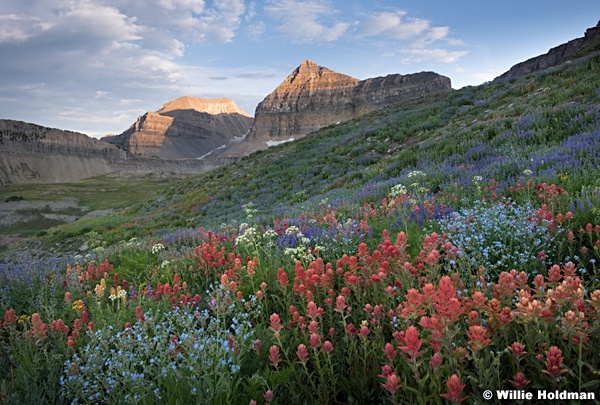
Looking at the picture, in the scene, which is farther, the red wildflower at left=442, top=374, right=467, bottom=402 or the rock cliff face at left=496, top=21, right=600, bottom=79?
the rock cliff face at left=496, top=21, right=600, bottom=79

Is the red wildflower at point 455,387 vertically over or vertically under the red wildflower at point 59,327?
Answer: over

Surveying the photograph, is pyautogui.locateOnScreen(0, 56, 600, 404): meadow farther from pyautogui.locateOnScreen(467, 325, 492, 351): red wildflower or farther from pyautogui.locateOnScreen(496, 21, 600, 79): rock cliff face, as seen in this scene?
pyautogui.locateOnScreen(496, 21, 600, 79): rock cliff face

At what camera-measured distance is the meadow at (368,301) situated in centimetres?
225

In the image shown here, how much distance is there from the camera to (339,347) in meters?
3.24

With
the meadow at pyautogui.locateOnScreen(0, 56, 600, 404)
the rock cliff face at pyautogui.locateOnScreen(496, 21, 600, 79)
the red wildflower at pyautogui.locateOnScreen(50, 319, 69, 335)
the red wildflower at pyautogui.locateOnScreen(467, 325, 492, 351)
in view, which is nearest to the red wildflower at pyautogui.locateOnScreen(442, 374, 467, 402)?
the meadow at pyautogui.locateOnScreen(0, 56, 600, 404)

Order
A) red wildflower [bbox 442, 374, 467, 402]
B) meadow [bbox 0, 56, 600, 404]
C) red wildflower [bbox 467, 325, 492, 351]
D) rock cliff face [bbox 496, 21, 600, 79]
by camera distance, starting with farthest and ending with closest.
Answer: rock cliff face [bbox 496, 21, 600, 79], meadow [bbox 0, 56, 600, 404], red wildflower [bbox 467, 325, 492, 351], red wildflower [bbox 442, 374, 467, 402]

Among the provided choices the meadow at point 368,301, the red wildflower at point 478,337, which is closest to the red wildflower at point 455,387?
the meadow at point 368,301

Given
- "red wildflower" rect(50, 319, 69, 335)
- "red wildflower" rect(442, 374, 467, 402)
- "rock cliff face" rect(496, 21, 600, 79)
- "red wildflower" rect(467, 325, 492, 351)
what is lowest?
"red wildflower" rect(50, 319, 69, 335)

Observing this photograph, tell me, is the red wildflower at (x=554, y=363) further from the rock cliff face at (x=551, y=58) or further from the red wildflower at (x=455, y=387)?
the rock cliff face at (x=551, y=58)

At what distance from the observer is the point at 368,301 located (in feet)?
12.8

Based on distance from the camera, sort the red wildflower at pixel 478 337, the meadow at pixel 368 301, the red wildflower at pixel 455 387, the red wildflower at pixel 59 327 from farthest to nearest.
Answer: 1. the red wildflower at pixel 59 327
2. the meadow at pixel 368 301
3. the red wildflower at pixel 478 337
4. the red wildflower at pixel 455 387

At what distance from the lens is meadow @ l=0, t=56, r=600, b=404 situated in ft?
7.38

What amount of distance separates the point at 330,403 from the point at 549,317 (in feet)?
5.31

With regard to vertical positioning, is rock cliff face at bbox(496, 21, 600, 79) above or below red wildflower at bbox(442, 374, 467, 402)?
above
